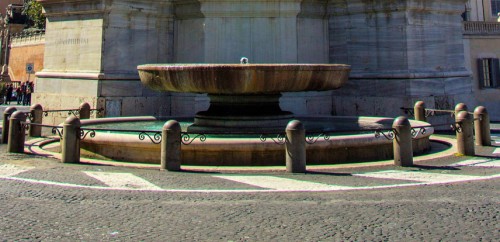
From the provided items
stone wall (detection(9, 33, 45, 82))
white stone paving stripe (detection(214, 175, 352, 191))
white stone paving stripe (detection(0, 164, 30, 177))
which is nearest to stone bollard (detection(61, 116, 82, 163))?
white stone paving stripe (detection(0, 164, 30, 177))

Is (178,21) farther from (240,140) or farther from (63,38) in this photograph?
(240,140)

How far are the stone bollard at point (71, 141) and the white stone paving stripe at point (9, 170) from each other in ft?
2.76

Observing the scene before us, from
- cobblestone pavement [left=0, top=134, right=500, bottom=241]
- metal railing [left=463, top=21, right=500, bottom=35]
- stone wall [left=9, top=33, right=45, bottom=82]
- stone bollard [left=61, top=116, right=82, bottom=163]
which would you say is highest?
stone wall [left=9, top=33, right=45, bottom=82]

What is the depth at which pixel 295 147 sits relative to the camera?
8.20m

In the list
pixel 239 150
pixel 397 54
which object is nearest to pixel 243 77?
pixel 239 150

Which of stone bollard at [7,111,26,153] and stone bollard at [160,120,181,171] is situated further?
stone bollard at [7,111,26,153]

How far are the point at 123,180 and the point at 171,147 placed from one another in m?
1.10

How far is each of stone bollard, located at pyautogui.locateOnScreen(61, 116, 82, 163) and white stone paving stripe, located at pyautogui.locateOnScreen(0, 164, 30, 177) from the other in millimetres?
841

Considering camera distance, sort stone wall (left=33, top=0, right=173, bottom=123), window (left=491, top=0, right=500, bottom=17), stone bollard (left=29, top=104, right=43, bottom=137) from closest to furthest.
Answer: stone bollard (left=29, top=104, right=43, bottom=137) < stone wall (left=33, top=0, right=173, bottom=123) < window (left=491, top=0, right=500, bottom=17)

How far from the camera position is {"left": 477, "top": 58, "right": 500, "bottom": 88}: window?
2839 cm

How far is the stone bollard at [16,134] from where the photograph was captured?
1042 centimetres

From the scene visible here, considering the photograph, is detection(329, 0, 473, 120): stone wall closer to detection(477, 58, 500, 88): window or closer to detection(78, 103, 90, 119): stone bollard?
detection(78, 103, 90, 119): stone bollard

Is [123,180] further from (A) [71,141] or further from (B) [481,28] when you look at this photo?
(B) [481,28]

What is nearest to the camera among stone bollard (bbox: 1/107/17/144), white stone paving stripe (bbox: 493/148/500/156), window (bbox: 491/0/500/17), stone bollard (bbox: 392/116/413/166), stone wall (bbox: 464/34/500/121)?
stone bollard (bbox: 392/116/413/166)
